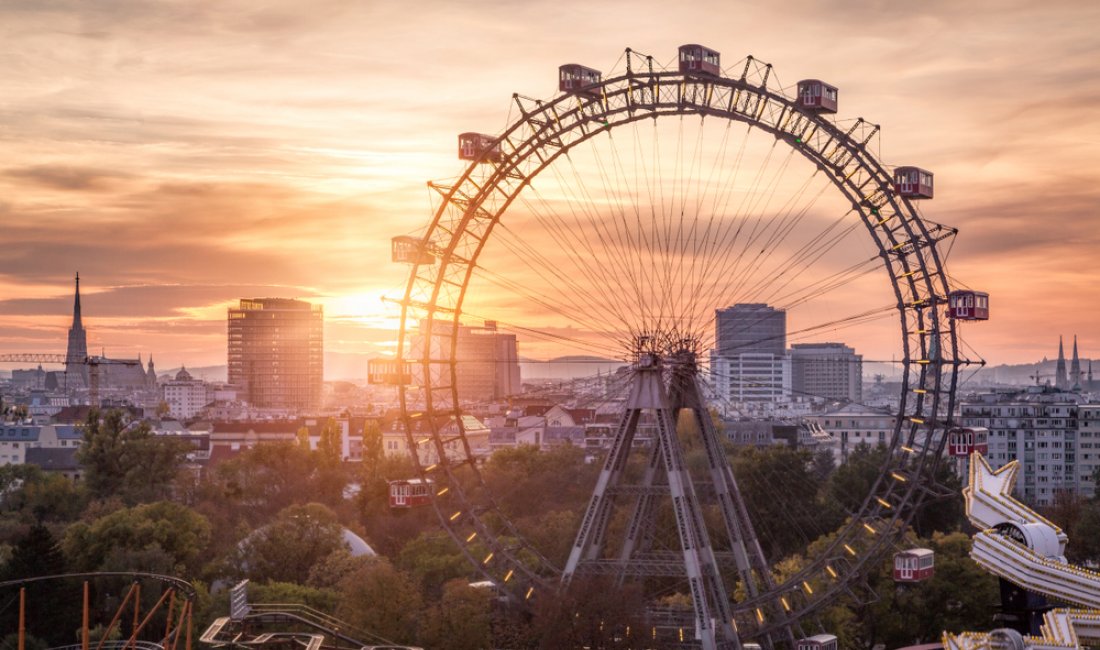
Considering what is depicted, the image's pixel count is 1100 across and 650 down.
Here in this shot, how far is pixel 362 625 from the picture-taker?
5278cm

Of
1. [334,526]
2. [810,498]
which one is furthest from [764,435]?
[334,526]

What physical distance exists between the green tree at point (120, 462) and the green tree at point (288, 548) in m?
25.3

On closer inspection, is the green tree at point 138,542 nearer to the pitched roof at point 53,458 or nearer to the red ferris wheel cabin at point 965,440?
the red ferris wheel cabin at point 965,440

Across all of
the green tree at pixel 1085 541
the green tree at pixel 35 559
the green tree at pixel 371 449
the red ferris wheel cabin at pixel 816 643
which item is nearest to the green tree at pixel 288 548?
the green tree at pixel 35 559

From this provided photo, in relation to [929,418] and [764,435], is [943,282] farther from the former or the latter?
[764,435]

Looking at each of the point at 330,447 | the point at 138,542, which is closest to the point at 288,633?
the point at 138,542

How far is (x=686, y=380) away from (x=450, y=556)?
20399 millimetres

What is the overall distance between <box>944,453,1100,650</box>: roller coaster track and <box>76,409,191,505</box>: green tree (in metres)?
70.8

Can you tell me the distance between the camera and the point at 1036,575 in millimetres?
32938

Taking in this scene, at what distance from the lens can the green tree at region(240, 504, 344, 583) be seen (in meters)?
69.9

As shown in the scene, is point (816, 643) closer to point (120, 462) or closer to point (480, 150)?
point (480, 150)

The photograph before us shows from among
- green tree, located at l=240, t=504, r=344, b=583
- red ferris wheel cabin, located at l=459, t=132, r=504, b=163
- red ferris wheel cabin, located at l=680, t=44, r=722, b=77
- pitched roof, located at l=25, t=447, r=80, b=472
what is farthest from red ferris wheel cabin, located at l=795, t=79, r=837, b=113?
pitched roof, located at l=25, t=447, r=80, b=472

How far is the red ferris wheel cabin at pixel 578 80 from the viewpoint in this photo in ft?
175

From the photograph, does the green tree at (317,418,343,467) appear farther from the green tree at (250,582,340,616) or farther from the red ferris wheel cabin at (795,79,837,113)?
the red ferris wheel cabin at (795,79,837,113)
